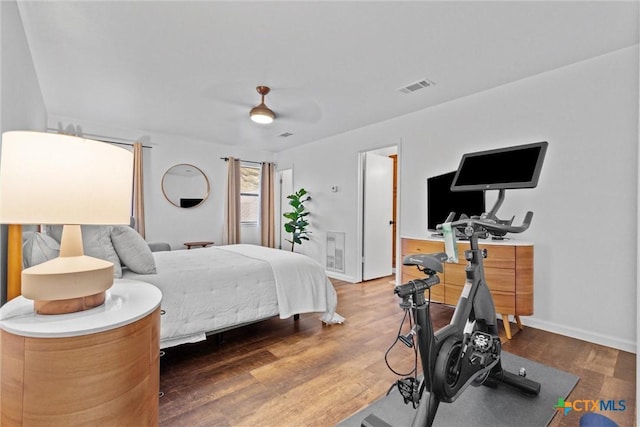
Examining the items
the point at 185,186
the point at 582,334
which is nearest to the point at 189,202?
the point at 185,186

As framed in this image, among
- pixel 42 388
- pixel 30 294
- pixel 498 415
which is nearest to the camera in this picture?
pixel 42 388

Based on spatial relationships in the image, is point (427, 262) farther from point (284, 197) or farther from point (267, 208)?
point (284, 197)

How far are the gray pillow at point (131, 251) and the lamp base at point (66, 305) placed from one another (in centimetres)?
103

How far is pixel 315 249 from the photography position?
551cm

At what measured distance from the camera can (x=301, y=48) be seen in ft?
7.97

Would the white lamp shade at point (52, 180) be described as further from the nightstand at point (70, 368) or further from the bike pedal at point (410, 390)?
the bike pedal at point (410, 390)

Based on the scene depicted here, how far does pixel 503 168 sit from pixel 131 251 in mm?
2589

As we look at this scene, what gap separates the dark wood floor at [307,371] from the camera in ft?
5.42

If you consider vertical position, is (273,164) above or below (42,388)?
above

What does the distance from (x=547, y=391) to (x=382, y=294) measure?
2279 millimetres

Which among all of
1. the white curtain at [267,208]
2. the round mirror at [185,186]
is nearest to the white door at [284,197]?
the white curtain at [267,208]

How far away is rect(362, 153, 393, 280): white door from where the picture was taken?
483cm

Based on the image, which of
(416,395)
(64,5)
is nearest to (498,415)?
(416,395)

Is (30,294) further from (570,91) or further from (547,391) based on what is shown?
(570,91)
